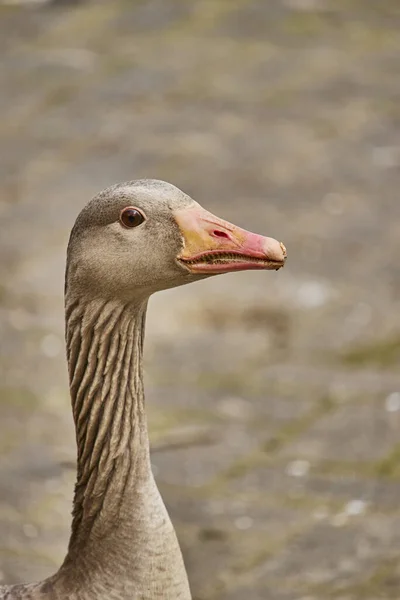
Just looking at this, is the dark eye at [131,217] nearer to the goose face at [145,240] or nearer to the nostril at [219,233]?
the goose face at [145,240]

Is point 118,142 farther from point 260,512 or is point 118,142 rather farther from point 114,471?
point 114,471

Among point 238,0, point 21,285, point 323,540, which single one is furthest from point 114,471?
point 238,0

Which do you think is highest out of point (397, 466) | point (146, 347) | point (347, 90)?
point (347, 90)

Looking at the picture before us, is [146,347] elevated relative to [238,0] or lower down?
lower down

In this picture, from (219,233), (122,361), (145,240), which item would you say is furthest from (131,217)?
(122,361)

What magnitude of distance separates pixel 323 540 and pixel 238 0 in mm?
8073

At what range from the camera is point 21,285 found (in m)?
7.93

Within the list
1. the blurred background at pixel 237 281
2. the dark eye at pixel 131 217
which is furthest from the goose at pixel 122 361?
the blurred background at pixel 237 281

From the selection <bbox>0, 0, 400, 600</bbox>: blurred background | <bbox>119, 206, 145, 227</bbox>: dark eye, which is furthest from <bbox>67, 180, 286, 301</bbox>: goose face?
<bbox>0, 0, 400, 600</bbox>: blurred background

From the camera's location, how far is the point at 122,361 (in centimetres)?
397

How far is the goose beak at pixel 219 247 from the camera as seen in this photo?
3.59 m

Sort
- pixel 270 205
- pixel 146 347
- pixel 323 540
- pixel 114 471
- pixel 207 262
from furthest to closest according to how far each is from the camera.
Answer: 1. pixel 270 205
2. pixel 146 347
3. pixel 323 540
4. pixel 114 471
5. pixel 207 262

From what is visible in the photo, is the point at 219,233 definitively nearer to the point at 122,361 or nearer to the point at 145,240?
the point at 145,240

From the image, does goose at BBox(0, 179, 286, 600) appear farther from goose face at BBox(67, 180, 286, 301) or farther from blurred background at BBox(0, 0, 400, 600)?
blurred background at BBox(0, 0, 400, 600)
